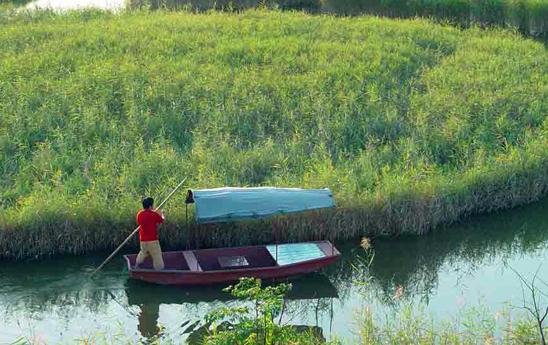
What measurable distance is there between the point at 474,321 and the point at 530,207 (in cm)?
539

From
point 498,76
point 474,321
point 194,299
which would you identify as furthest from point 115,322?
point 498,76

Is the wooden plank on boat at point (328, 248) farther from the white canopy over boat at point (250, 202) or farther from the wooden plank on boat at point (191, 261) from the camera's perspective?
the wooden plank on boat at point (191, 261)

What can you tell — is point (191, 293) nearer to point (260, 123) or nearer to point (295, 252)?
point (295, 252)

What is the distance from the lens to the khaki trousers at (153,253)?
1449 centimetres

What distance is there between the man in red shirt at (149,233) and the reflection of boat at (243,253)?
18cm

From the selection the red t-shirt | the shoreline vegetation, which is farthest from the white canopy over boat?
the shoreline vegetation

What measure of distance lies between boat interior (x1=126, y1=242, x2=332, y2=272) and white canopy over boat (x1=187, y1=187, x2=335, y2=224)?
27.5 inches

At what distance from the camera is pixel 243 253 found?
15.4 metres

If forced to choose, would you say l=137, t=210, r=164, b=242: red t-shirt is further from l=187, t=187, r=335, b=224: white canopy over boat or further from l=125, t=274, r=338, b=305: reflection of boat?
l=125, t=274, r=338, b=305: reflection of boat

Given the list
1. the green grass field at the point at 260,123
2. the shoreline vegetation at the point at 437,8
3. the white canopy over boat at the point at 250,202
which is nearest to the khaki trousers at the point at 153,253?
the white canopy over boat at the point at 250,202

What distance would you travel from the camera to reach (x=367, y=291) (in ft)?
48.7

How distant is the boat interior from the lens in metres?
15.1

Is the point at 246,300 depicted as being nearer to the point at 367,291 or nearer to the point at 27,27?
the point at 367,291

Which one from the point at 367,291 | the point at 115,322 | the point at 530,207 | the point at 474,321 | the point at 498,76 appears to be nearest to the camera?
the point at 474,321
